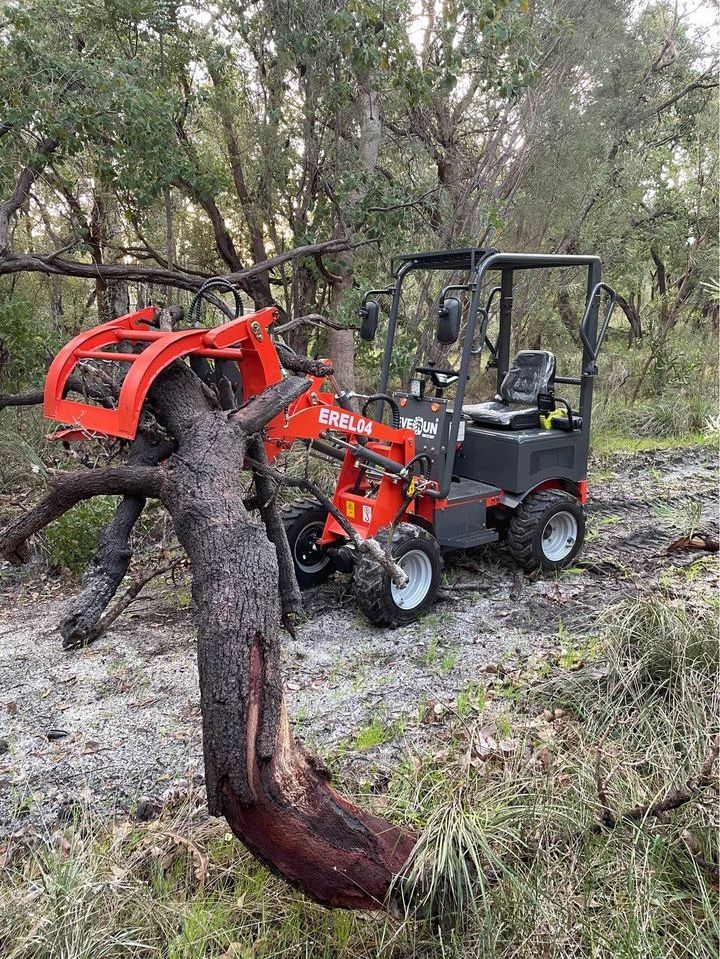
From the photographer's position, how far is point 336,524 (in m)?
4.92

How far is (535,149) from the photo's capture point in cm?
817

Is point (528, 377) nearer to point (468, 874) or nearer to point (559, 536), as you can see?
point (559, 536)

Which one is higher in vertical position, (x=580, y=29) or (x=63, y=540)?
(x=580, y=29)

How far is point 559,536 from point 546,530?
0.19 meters

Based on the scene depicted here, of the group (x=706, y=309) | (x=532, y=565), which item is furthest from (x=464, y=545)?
(x=706, y=309)

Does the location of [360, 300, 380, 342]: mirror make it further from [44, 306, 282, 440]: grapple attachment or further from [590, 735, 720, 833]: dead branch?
[590, 735, 720, 833]: dead branch

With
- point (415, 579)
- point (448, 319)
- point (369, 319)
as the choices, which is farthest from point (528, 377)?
point (415, 579)

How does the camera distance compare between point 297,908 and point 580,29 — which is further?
point 580,29

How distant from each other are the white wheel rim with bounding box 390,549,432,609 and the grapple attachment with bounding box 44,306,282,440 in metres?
1.57

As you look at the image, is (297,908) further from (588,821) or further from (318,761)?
(588,821)

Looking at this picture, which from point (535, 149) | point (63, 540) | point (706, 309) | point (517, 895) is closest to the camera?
point (517, 895)

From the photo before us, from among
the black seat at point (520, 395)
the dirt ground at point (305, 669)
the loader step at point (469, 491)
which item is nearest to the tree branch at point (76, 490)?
the dirt ground at point (305, 669)

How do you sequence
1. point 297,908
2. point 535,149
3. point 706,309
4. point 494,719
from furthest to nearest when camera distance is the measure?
1. point 706,309
2. point 535,149
3. point 494,719
4. point 297,908

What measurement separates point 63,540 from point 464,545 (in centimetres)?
303
